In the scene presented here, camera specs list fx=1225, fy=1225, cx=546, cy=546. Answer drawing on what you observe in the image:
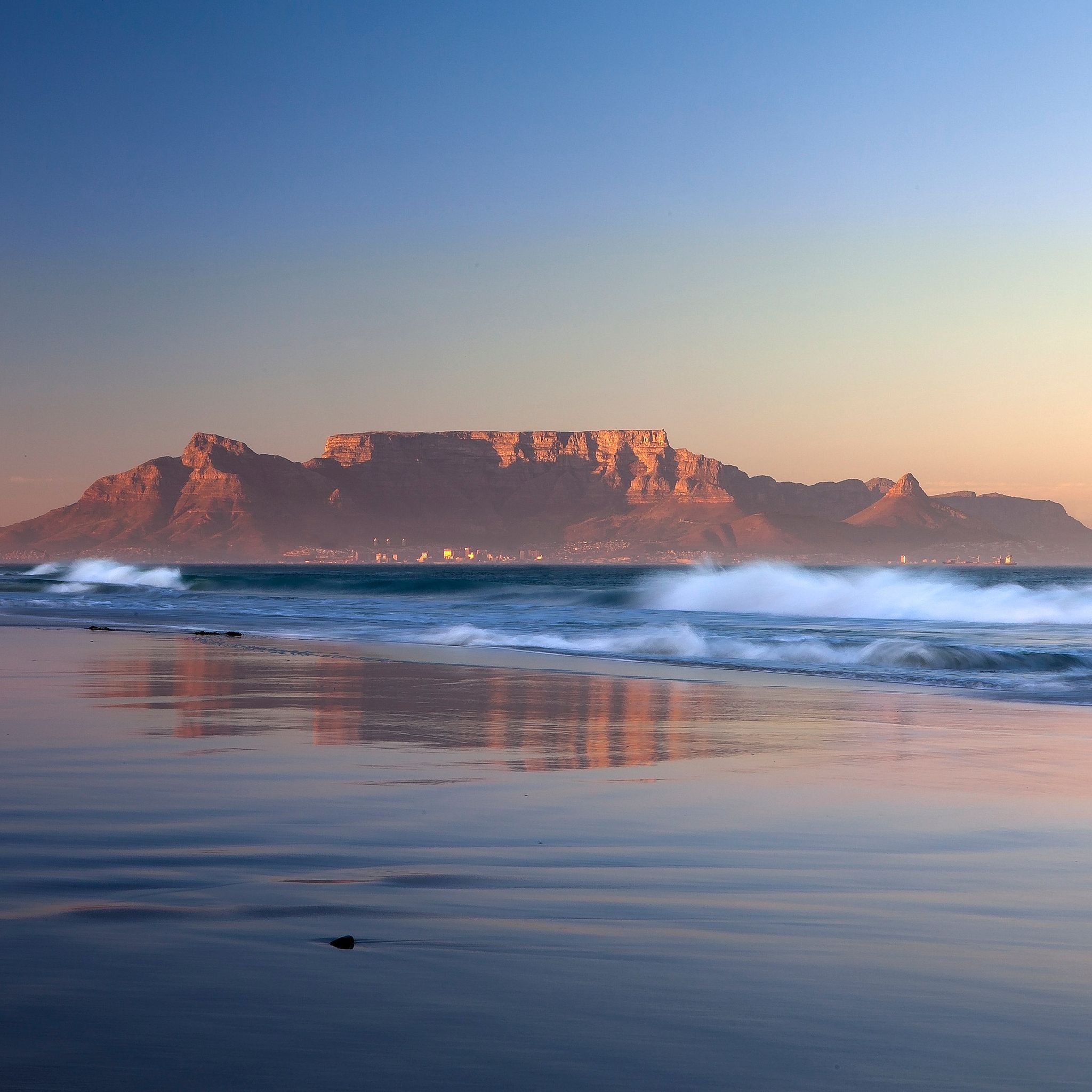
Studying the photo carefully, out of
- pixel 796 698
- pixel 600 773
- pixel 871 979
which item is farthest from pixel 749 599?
pixel 871 979

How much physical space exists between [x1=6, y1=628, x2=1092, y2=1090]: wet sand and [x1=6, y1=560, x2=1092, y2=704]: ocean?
7759mm

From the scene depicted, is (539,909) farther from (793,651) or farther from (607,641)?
(607,641)

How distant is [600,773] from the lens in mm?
7180

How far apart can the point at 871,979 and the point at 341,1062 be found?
1.53 metres

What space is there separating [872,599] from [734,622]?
12.0m

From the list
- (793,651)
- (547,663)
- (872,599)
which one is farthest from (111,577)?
(547,663)

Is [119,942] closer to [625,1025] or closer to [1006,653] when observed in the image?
[625,1025]

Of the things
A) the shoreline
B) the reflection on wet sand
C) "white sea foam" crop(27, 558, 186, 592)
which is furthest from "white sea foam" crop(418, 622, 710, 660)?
"white sea foam" crop(27, 558, 186, 592)

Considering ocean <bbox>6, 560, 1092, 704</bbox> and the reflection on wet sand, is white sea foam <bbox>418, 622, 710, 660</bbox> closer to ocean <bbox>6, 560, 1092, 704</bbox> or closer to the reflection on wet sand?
ocean <bbox>6, 560, 1092, 704</bbox>

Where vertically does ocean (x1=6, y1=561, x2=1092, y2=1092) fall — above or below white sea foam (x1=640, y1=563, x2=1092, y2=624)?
below

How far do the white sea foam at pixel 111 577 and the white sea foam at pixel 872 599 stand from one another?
28356mm

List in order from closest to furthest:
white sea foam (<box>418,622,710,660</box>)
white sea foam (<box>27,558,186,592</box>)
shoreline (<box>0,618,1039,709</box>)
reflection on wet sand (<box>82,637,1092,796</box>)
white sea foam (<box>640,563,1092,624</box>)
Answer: reflection on wet sand (<box>82,637,1092,796</box>) → shoreline (<box>0,618,1039,709</box>) → white sea foam (<box>418,622,710,660</box>) → white sea foam (<box>640,563,1092,624</box>) → white sea foam (<box>27,558,186,592</box>)

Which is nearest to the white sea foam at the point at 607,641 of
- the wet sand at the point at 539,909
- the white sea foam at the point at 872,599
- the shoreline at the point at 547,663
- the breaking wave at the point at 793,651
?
the breaking wave at the point at 793,651

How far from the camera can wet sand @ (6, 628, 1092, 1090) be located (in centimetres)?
281
